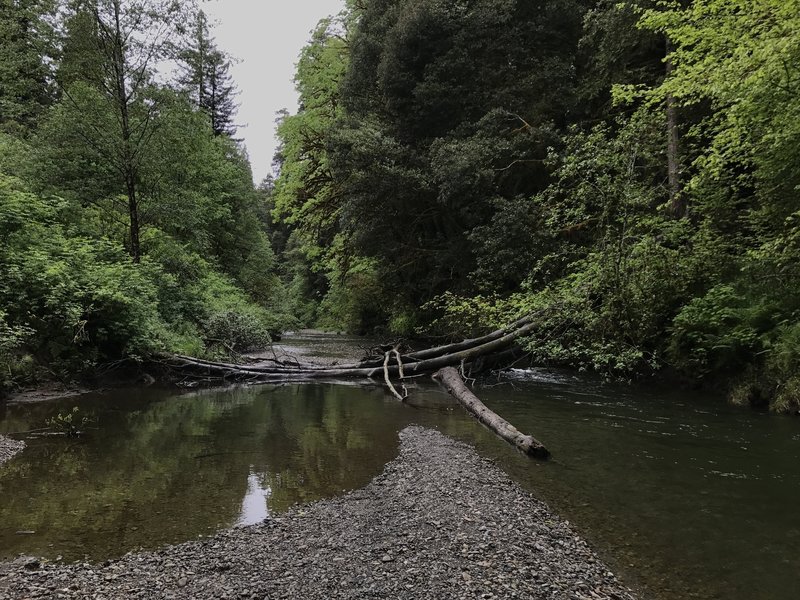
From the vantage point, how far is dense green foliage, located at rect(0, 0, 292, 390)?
10742 millimetres

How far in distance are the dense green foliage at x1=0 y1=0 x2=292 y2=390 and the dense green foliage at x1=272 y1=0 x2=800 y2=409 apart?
662cm

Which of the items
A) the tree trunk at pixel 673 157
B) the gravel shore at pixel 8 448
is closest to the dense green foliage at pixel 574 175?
the tree trunk at pixel 673 157

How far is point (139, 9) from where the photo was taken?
590 inches

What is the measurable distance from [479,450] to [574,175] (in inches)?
350

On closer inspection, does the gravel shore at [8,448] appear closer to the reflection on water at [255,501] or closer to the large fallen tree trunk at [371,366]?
the reflection on water at [255,501]

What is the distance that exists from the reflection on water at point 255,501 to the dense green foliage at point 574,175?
7.10 m

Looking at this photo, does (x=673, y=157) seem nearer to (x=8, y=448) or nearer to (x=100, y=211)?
(x=8, y=448)

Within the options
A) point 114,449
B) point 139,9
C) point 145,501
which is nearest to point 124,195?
Result: point 139,9

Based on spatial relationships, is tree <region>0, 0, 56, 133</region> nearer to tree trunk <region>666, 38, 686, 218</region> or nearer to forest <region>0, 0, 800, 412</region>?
forest <region>0, 0, 800, 412</region>

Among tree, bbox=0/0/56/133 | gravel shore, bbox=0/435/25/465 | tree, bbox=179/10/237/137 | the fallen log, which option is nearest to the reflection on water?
gravel shore, bbox=0/435/25/465

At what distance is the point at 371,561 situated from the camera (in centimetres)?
413

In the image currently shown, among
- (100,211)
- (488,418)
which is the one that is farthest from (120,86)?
(488,418)

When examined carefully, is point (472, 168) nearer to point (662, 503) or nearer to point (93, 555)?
point (662, 503)

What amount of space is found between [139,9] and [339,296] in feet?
67.1
